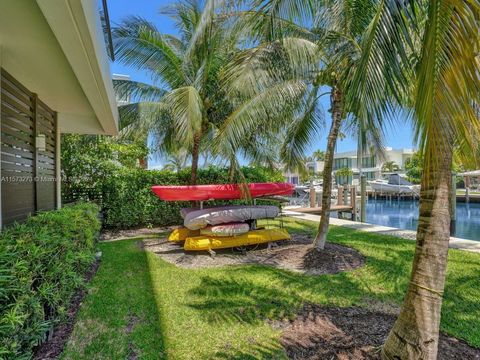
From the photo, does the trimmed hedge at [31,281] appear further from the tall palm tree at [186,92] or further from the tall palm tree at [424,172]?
the tall palm tree at [186,92]

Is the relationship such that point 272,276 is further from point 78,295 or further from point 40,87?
point 40,87

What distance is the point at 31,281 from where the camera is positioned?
2354mm

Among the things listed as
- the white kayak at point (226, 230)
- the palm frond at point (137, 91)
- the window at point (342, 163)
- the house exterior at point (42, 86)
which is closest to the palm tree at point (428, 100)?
the house exterior at point (42, 86)

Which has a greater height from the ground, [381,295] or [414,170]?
[414,170]

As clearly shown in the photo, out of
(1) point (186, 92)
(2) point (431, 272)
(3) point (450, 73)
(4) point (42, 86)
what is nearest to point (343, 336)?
(2) point (431, 272)

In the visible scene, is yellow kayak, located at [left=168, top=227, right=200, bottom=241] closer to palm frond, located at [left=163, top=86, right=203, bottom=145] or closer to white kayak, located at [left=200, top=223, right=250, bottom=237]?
white kayak, located at [left=200, top=223, right=250, bottom=237]

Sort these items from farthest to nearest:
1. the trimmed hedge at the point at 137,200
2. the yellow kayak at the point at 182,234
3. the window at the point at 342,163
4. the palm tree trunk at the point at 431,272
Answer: the window at the point at 342,163
the trimmed hedge at the point at 137,200
the yellow kayak at the point at 182,234
the palm tree trunk at the point at 431,272

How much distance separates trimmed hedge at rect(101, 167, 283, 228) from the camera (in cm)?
1062

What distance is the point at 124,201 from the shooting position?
10.8 m

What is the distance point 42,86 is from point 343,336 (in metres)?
6.36

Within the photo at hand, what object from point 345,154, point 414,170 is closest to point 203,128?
point 414,170

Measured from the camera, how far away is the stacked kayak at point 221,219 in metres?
7.36

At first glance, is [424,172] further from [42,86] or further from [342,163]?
[342,163]

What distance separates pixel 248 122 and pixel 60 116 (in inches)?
200
